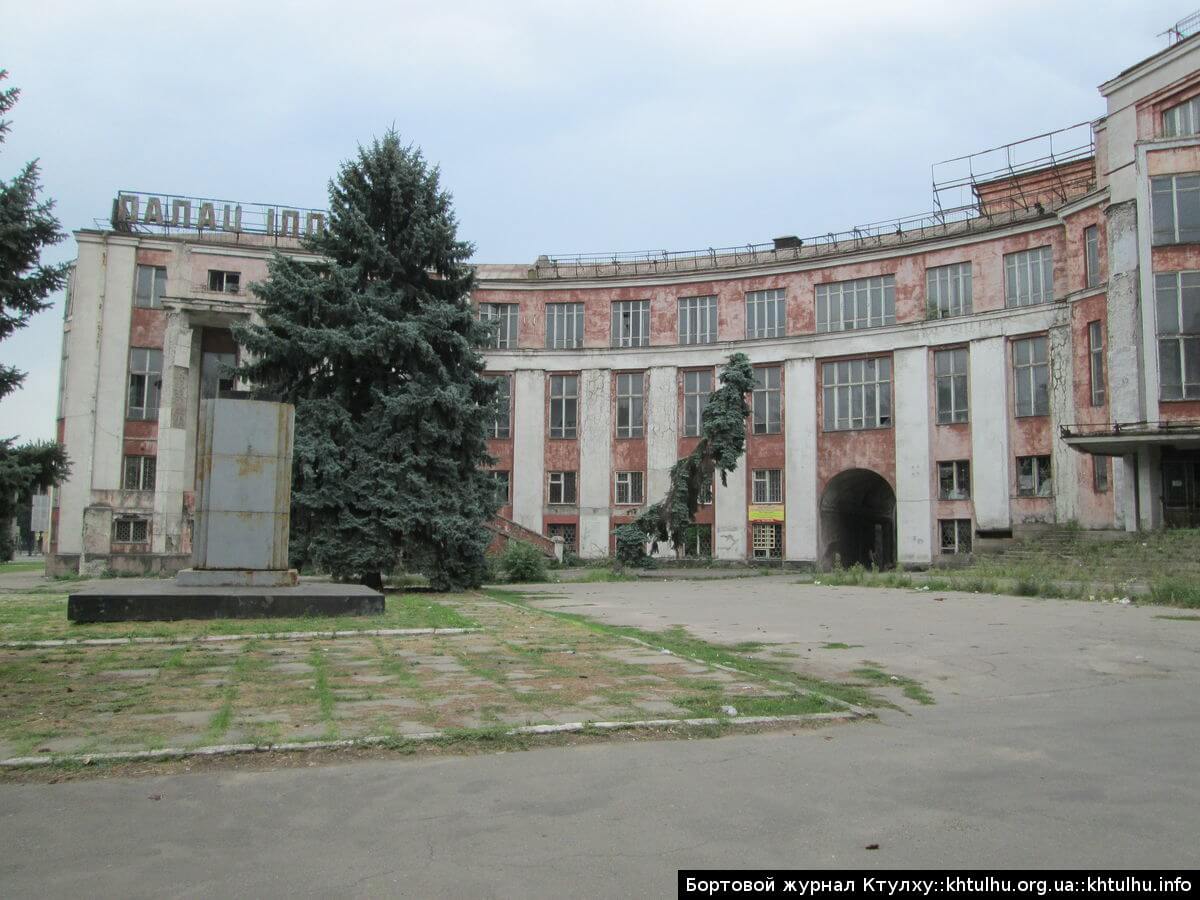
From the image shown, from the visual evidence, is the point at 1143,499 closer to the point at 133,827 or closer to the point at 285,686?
the point at 285,686

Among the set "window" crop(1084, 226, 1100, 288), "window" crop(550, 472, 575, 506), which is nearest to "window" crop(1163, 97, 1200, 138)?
"window" crop(1084, 226, 1100, 288)

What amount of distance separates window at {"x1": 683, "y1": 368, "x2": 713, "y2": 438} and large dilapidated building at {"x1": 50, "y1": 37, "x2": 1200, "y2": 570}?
0.11 m

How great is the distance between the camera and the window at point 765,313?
4162cm

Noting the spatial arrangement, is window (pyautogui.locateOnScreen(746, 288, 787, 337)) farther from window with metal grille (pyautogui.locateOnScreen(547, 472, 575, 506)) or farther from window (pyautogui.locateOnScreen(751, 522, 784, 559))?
window with metal grille (pyautogui.locateOnScreen(547, 472, 575, 506))

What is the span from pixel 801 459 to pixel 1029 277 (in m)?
11.6

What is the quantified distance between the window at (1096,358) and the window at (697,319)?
15.7 metres

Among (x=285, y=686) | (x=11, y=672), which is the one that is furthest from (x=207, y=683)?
(x=11, y=672)

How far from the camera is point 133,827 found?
449 cm

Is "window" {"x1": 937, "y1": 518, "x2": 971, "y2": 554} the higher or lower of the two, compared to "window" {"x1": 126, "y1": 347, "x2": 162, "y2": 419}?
lower

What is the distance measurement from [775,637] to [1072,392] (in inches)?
1063

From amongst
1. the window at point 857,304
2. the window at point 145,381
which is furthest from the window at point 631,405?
the window at point 145,381

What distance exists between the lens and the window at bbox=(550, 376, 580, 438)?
144 feet

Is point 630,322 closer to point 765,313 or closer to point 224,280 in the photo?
point 765,313

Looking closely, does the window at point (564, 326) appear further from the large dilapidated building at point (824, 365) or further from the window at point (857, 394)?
the window at point (857, 394)
